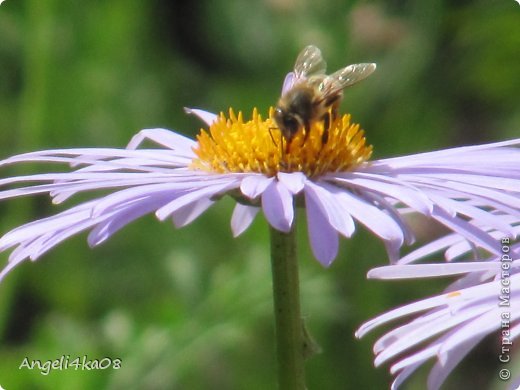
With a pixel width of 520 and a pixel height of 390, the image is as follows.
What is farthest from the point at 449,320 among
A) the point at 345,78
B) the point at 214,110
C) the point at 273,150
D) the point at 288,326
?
the point at 214,110

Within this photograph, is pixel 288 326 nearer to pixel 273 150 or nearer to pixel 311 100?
pixel 273 150

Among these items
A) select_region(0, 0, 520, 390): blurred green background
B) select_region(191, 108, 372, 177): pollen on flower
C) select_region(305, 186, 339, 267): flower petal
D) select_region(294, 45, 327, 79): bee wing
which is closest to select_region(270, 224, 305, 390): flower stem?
select_region(305, 186, 339, 267): flower petal

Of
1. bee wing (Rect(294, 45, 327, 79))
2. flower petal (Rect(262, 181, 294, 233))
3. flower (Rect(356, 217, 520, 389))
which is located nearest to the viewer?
flower (Rect(356, 217, 520, 389))

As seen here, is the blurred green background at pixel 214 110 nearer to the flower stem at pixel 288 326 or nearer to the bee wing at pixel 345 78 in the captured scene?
the bee wing at pixel 345 78

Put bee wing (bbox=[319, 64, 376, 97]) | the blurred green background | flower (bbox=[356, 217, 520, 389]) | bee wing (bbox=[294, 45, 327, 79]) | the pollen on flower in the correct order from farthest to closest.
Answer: the blurred green background → bee wing (bbox=[294, 45, 327, 79]) → bee wing (bbox=[319, 64, 376, 97]) → the pollen on flower → flower (bbox=[356, 217, 520, 389])

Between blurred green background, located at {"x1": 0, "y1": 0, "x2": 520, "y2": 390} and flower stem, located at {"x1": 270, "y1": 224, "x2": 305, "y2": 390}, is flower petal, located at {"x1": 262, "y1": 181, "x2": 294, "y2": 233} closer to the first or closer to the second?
flower stem, located at {"x1": 270, "y1": 224, "x2": 305, "y2": 390}

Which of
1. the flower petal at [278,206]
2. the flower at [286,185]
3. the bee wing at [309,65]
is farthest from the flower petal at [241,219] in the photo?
the bee wing at [309,65]

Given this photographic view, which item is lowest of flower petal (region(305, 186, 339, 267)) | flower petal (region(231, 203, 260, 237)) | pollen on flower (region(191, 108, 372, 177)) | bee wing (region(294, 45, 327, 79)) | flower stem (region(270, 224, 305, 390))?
flower stem (region(270, 224, 305, 390))
